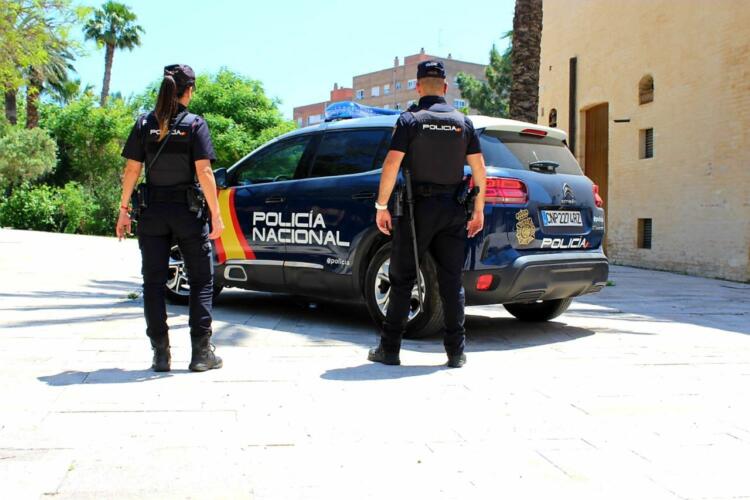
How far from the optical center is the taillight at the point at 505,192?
19.3 feet

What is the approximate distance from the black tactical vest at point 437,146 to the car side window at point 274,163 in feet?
7.71

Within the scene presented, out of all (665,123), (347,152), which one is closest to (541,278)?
(347,152)

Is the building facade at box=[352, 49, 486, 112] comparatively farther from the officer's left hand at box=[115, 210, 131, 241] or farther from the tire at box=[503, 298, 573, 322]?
the officer's left hand at box=[115, 210, 131, 241]

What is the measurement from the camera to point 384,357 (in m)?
5.27

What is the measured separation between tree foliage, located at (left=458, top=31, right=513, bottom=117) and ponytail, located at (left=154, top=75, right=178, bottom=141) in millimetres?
45621

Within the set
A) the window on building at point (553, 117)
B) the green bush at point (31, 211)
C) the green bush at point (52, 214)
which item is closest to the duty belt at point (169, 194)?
the window on building at point (553, 117)

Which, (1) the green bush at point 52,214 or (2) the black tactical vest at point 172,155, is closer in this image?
(2) the black tactical vest at point 172,155

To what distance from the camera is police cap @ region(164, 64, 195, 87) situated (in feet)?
16.1

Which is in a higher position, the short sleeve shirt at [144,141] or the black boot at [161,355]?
the short sleeve shirt at [144,141]

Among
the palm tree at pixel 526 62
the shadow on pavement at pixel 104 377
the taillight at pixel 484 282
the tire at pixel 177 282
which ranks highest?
the palm tree at pixel 526 62

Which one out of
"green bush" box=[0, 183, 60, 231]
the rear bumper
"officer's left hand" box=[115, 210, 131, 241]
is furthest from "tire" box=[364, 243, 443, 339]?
"green bush" box=[0, 183, 60, 231]

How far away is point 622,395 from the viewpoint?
457cm

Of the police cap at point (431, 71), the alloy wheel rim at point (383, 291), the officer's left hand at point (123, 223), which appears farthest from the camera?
the alloy wheel rim at point (383, 291)

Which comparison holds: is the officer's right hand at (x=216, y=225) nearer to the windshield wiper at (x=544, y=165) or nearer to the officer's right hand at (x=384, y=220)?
the officer's right hand at (x=384, y=220)
